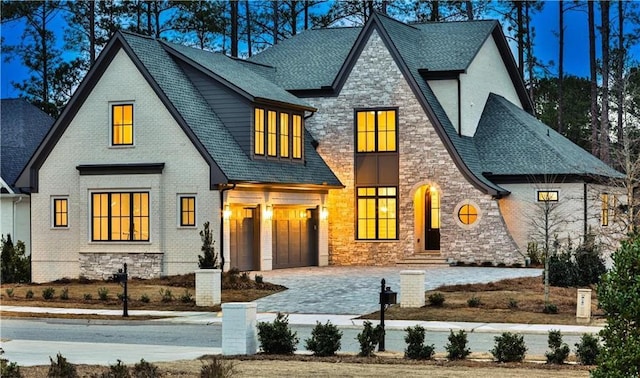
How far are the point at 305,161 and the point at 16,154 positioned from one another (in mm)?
17561

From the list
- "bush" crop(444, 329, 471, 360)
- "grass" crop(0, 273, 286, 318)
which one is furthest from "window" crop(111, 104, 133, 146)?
"bush" crop(444, 329, 471, 360)

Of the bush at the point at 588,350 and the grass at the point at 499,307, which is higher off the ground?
the bush at the point at 588,350

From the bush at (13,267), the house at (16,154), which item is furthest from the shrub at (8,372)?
the house at (16,154)

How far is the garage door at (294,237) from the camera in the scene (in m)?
42.7

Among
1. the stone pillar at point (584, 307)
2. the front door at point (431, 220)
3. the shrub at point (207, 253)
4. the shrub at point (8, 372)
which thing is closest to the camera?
the shrub at point (8, 372)

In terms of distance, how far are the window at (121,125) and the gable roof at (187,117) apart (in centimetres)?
144

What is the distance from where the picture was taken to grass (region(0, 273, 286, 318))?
103 feet

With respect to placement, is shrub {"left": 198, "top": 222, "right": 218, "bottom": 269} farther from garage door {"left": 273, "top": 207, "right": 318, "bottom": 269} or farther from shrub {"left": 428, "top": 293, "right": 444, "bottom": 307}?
shrub {"left": 428, "top": 293, "right": 444, "bottom": 307}

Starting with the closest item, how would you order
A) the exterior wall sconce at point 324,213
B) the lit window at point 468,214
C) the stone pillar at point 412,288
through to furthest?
the stone pillar at point 412,288 → the lit window at point 468,214 → the exterior wall sconce at point 324,213

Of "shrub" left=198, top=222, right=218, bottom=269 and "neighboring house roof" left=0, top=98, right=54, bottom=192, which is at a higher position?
"neighboring house roof" left=0, top=98, right=54, bottom=192

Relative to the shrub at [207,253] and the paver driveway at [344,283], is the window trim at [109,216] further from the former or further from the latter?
the paver driveway at [344,283]

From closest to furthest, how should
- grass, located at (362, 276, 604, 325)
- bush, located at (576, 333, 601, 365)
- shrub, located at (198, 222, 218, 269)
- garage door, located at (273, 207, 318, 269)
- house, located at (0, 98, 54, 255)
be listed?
bush, located at (576, 333, 601, 365) < grass, located at (362, 276, 604, 325) < shrub, located at (198, 222, 218, 269) < garage door, located at (273, 207, 318, 269) < house, located at (0, 98, 54, 255)

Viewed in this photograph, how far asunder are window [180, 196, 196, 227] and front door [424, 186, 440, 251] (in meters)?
11.9

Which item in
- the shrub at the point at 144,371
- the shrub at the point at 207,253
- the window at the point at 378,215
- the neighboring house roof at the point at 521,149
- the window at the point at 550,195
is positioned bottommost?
the shrub at the point at 144,371
